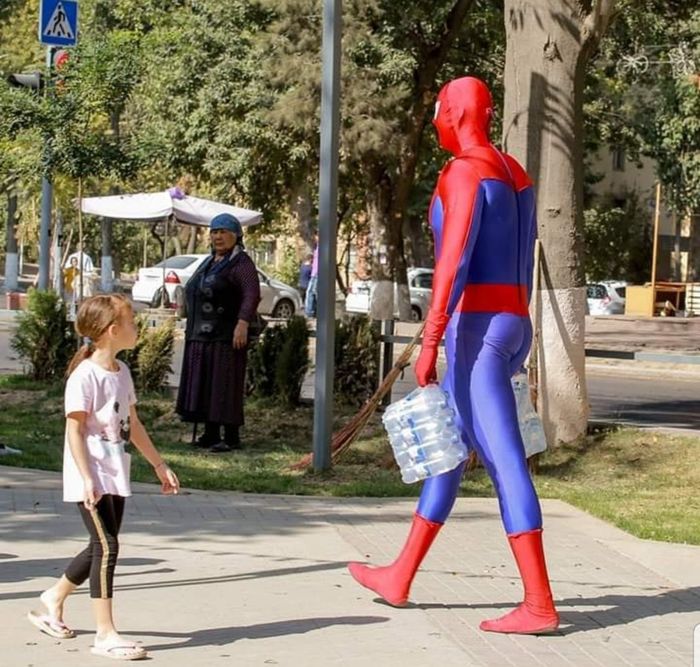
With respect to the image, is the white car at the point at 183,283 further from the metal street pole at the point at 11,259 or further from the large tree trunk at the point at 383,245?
the metal street pole at the point at 11,259

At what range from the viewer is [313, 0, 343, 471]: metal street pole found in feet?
34.9

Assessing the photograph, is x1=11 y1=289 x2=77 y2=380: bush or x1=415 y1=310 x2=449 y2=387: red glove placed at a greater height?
x1=415 y1=310 x2=449 y2=387: red glove

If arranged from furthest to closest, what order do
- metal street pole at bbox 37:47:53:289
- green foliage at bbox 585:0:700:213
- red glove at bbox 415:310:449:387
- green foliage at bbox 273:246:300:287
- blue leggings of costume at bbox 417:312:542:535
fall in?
green foliage at bbox 273:246:300:287 < green foliage at bbox 585:0:700:213 < metal street pole at bbox 37:47:53:289 < blue leggings of costume at bbox 417:312:542:535 < red glove at bbox 415:310:449:387

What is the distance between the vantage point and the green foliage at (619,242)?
59438 millimetres

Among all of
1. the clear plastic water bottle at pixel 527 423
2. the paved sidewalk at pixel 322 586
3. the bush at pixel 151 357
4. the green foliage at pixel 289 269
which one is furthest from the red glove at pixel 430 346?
the green foliage at pixel 289 269

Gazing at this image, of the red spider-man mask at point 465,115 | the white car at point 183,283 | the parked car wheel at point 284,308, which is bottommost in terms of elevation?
the parked car wheel at point 284,308

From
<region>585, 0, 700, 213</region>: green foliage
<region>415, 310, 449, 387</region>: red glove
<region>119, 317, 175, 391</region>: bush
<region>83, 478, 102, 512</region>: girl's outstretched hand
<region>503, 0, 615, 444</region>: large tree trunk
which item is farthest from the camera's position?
<region>585, 0, 700, 213</region>: green foliage

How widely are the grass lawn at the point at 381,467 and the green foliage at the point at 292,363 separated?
1.08 ft

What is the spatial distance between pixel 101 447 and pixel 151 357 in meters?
9.18

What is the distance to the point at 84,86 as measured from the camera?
541 inches

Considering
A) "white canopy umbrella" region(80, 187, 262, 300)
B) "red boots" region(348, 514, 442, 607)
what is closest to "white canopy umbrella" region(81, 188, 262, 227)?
"white canopy umbrella" region(80, 187, 262, 300)

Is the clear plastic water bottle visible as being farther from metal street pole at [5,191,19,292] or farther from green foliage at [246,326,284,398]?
metal street pole at [5,191,19,292]

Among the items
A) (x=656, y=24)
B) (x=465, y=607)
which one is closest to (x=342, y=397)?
(x=465, y=607)

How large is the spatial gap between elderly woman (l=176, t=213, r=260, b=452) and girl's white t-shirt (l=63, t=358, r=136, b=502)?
236 inches
